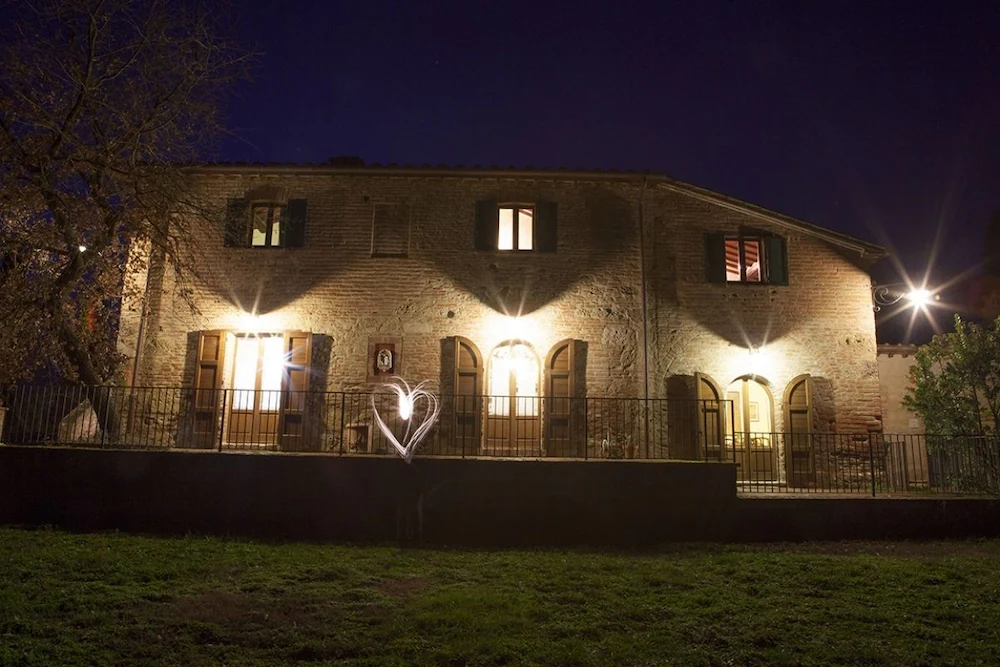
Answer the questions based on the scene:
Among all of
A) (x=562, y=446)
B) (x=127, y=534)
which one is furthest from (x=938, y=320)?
(x=127, y=534)

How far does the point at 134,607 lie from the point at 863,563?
7996 mm

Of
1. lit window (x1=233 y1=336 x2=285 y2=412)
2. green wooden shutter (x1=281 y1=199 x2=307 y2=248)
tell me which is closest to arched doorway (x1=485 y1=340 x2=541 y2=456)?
lit window (x1=233 y1=336 x2=285 y2=412)

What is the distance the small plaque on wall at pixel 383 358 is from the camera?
1381 centimetres

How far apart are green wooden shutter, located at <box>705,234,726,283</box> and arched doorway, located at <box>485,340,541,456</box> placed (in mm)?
4115

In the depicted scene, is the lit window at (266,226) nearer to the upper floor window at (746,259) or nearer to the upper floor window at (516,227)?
the upper floor window at (516,227)

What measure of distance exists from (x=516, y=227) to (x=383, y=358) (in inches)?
153

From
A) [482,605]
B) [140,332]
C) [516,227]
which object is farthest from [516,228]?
[482,605]

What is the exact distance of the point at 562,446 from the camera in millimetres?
13164

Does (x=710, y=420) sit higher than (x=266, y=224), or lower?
lower

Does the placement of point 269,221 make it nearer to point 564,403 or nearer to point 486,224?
point 486,224

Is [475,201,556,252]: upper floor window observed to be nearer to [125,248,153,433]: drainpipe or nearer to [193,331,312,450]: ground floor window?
[193,331,312,450]: ground floor window

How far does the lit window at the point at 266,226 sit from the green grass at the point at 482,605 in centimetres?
712

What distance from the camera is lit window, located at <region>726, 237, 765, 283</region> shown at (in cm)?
1466

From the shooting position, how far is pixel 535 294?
1420 centimetres
